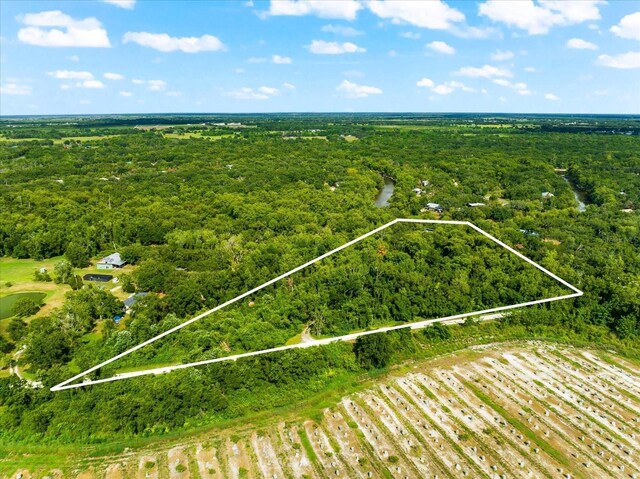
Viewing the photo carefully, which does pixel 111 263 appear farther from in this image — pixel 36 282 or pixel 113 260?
pixel 36 282

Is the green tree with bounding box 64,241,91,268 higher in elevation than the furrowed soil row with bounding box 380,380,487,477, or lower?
higher

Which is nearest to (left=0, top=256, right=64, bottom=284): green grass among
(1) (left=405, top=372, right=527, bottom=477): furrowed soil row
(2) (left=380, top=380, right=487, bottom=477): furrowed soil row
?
(2) (left=380, top=380, right=487, bottom=477): furrowed soil row

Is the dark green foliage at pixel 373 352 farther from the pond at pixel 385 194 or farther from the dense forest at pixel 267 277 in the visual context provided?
the pond at pixel 385 194

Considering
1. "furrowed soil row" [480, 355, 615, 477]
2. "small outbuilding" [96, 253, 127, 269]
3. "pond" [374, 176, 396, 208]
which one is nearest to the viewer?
"furrowed soil row" [480, 355, 615, 477]

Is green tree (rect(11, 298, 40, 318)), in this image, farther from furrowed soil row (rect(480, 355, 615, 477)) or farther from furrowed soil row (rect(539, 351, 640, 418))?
furrowed soil row (rect(539, 351, 640, 418))

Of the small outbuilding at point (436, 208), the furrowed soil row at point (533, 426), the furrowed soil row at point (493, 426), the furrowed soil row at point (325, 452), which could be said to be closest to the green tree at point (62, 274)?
the furrowed soil row at point (325, 452)

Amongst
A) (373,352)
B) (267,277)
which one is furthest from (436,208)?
(373,352)

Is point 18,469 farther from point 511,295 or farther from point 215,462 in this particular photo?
point 511,295

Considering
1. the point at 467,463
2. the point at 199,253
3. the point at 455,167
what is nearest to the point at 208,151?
the point at 455,167
